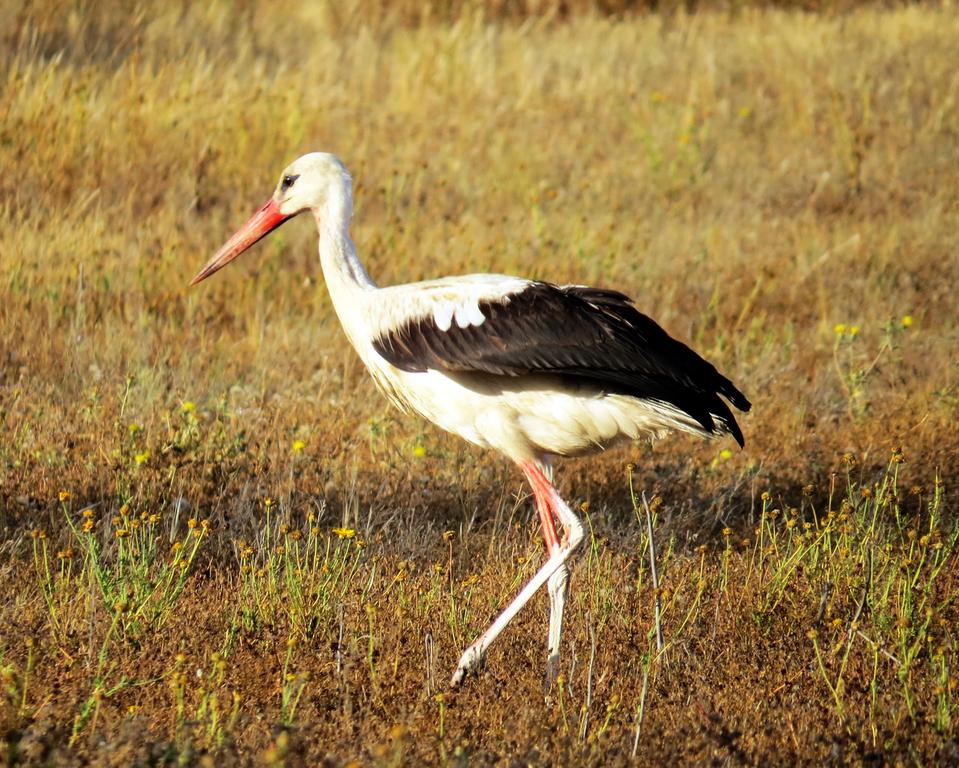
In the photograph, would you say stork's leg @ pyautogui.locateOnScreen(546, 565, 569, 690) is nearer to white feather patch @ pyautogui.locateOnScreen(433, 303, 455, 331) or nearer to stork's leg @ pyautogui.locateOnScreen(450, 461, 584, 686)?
stork's leg @ pyautogui.locateOnScreen(450, 461, 584, 686)

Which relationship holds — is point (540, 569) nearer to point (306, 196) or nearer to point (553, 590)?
point (553, 590)

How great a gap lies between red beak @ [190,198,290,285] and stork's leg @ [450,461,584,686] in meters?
1.42

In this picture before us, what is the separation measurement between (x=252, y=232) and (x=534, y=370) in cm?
149

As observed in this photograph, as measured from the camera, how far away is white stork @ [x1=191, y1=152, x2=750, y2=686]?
4.47 meters

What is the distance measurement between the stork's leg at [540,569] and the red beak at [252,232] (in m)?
1.42

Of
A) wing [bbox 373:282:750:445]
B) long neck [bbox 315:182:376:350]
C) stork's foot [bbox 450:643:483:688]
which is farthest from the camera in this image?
long neck [bbox 315:182:376:350]

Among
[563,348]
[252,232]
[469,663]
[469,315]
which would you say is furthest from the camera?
[252,232]

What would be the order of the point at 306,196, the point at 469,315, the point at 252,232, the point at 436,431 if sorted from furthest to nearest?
the point at 436,431 < the point at 252,232 < the point at 306,196 < the point at 469,315

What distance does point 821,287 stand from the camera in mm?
8320

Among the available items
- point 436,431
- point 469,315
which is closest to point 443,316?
point 469,315

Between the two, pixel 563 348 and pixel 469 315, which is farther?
pixel 469 315

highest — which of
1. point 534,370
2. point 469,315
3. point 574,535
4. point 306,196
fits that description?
point 306,196

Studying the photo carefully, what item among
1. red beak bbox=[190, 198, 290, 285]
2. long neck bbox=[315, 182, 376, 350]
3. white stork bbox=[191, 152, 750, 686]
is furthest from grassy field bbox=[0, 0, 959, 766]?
long neck bbox=[315, 182, 376, 350]

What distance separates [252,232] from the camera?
5.41 metres
